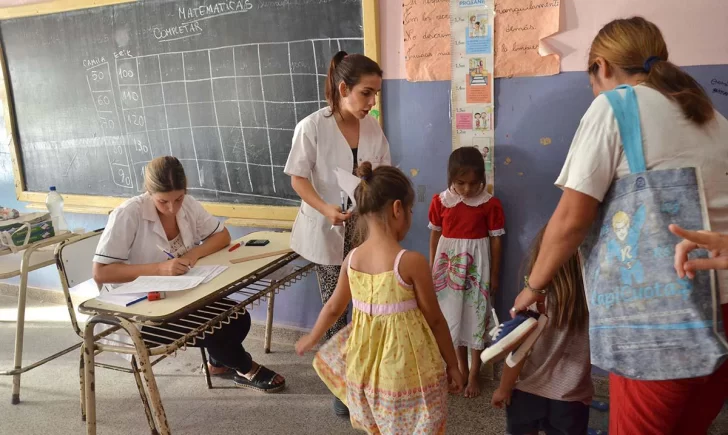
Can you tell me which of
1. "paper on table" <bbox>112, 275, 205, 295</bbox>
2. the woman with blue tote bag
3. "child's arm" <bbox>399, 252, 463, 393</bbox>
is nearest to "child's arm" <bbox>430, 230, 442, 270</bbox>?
"child's arm" <bbox>399, 252, 463, 393</bbox>

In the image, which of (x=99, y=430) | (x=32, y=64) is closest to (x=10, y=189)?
(x=32, y=64)

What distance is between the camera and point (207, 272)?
6.56ft

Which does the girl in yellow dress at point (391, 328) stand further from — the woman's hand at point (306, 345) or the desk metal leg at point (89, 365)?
the desk metal leg at point (89, 365)

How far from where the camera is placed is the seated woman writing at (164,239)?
203 centimetres

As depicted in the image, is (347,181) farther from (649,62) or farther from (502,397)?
(649,62)

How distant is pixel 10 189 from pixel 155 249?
239 cm

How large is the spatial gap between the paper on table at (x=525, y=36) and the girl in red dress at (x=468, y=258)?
397 millimetres

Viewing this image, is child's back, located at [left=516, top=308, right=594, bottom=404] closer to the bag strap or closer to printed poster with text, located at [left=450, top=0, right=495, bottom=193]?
the bag strap

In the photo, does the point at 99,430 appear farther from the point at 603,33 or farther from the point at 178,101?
the point at 603,33

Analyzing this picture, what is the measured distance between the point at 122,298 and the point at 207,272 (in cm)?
32

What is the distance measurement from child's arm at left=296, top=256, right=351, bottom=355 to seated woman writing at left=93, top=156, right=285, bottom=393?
2.09 ft

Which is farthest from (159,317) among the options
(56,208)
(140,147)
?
(56,208)

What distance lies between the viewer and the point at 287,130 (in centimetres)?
280

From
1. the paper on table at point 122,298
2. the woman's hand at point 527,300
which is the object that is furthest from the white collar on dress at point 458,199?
the paper on table at point 122,298
